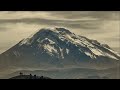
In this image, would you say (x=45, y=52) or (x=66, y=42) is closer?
(x=45, y=52)

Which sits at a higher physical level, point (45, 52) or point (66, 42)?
point (66, 42)

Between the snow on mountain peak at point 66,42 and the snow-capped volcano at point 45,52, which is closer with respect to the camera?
the snow-capped volcano at point 45,52

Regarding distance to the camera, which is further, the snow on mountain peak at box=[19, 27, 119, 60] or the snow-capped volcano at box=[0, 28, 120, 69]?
the snow on mountain peak at box=[19, 27, 119, 60]
